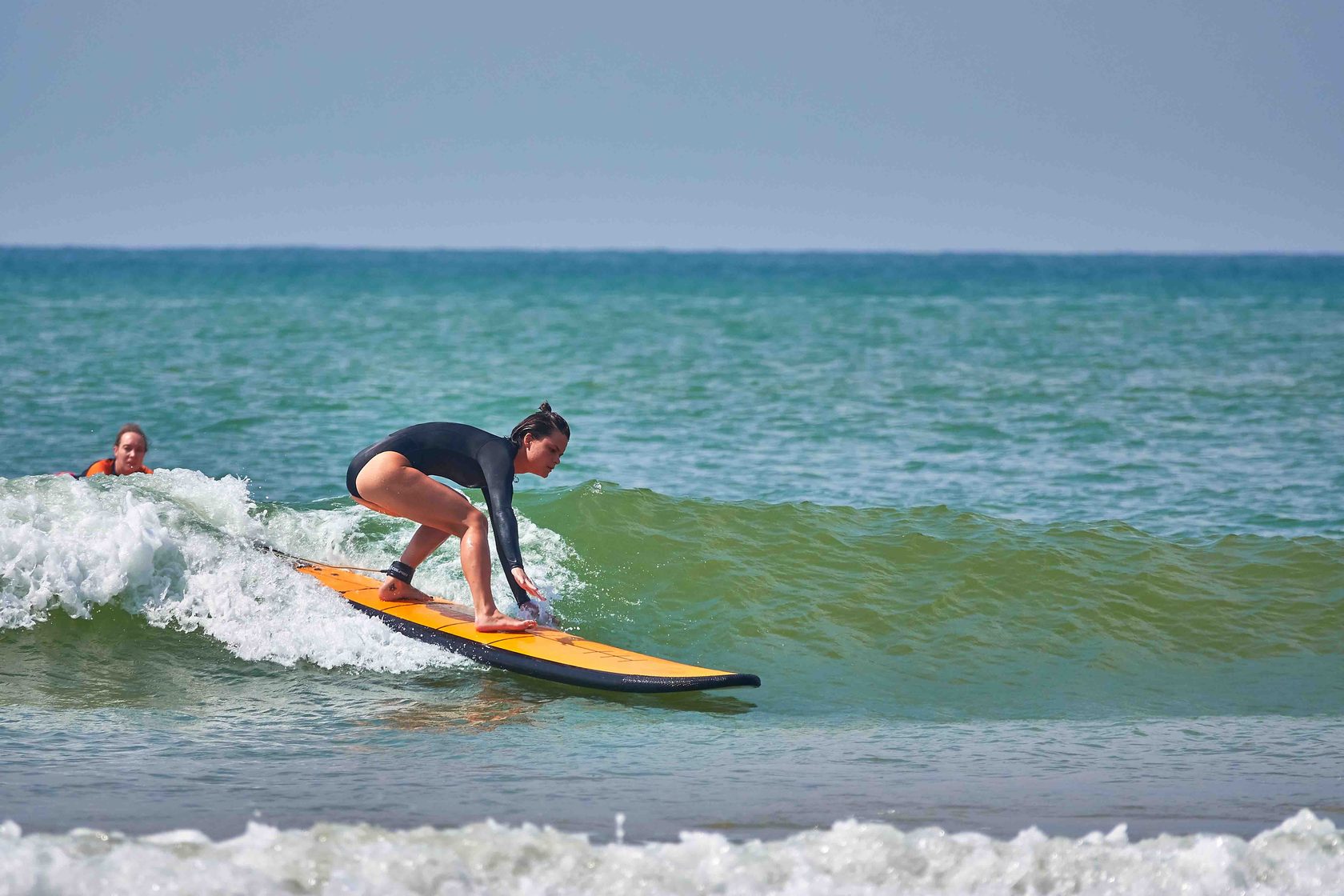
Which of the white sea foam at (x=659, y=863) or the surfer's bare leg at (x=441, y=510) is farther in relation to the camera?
the surfer's bare leg at (x=441, y=510)

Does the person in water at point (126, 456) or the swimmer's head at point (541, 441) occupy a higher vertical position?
the swimmer's head at point (541, 441)

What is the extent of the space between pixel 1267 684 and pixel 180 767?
19.5 ft

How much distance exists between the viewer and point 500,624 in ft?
24.3

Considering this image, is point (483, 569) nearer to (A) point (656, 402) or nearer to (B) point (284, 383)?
(A) point (656, 402)

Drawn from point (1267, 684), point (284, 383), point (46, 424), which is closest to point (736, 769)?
point (1267, 684)

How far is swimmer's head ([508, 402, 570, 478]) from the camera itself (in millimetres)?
7352

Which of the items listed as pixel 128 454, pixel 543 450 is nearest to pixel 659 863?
pixel 543 450

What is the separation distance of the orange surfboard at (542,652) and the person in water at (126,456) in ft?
8.72

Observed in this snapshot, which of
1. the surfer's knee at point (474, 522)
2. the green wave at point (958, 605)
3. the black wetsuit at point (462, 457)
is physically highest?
the black wetsuit at point (462, 457)

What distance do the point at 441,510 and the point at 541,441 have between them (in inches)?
28.4

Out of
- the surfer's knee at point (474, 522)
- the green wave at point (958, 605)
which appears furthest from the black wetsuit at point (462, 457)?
the green wave at point (958, 605)

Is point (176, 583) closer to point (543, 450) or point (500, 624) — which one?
point (500, 624)

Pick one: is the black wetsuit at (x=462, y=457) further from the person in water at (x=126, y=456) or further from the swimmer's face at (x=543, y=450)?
the person in water at (x=126, y=456)

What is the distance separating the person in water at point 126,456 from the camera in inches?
393
